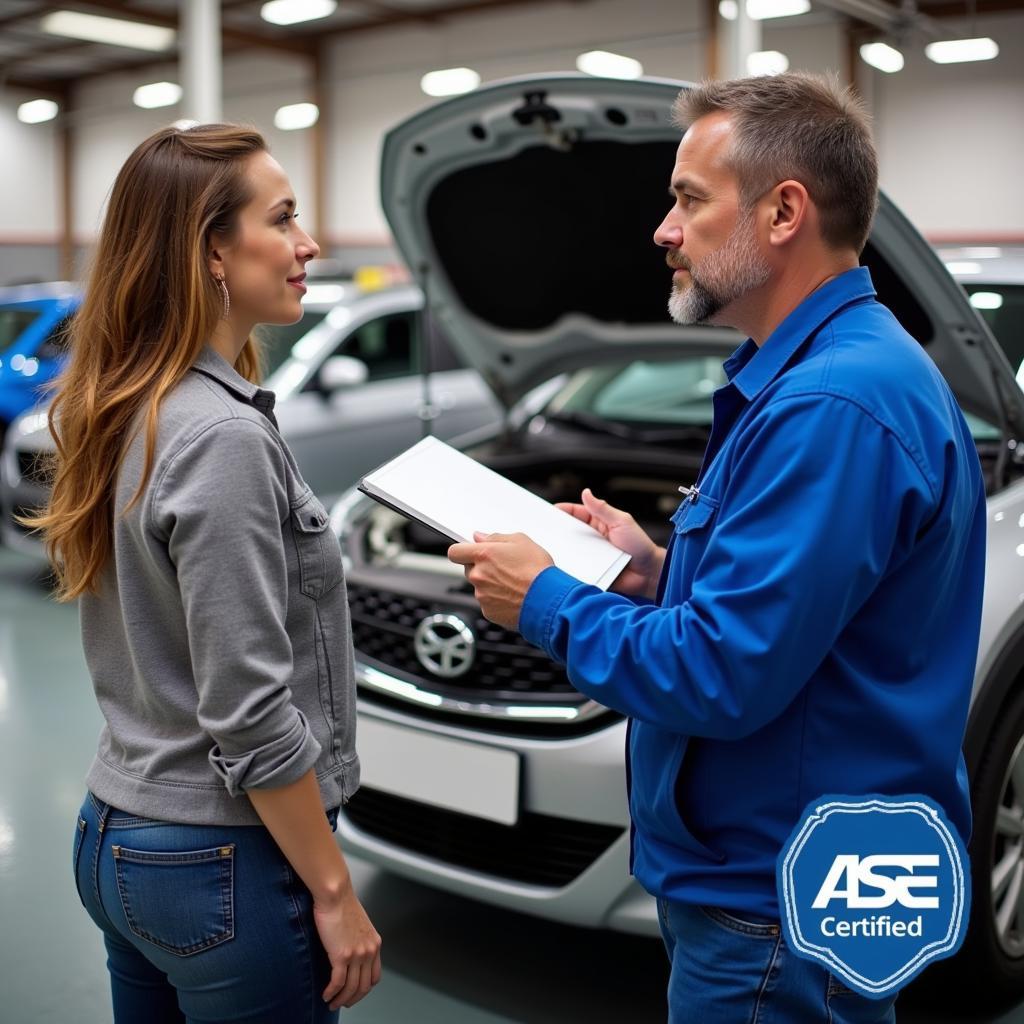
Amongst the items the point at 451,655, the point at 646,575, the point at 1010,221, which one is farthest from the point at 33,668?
the point at 1010,221

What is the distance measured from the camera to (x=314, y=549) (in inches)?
52.4

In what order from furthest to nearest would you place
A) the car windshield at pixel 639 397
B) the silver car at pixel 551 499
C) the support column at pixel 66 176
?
the support column at pixel 66 176
the car windshield at pixel 639 397
the silver car at pixel 551 499

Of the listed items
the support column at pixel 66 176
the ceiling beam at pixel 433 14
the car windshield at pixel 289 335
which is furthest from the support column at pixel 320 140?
the car windshield at pixel 289 335

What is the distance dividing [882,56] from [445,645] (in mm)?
11373

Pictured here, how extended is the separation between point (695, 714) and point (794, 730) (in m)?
0.13

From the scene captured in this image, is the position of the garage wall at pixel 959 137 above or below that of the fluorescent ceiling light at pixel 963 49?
below

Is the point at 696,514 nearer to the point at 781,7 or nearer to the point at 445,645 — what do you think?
the point at 445,645

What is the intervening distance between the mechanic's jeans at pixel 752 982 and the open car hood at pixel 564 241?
128cm

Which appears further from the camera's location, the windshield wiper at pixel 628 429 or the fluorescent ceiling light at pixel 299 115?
the fluorescent ceiling light at pixel 299 115

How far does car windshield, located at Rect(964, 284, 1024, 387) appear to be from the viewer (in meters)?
2.53

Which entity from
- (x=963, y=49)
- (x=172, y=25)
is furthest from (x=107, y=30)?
(x=963, y=49)

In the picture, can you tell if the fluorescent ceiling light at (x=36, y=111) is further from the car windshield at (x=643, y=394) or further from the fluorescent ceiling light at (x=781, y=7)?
the car windshield at (x=643, y=394)

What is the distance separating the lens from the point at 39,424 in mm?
5891

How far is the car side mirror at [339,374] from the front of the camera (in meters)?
5.57
